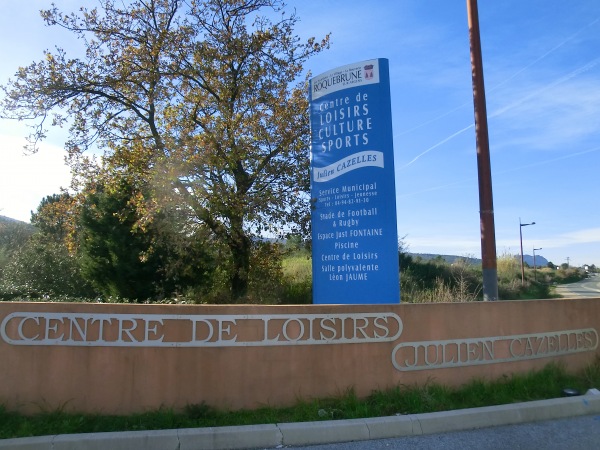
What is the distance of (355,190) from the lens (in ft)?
28.8

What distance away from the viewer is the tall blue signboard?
8516 mm

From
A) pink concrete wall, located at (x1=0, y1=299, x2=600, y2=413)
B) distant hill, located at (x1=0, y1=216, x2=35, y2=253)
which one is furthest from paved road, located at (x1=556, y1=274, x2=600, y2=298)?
distant hill, located at (x1=0, y1=216, x2=35, y2=253)

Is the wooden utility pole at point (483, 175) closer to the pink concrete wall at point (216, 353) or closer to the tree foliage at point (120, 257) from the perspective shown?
the pink concrete wall at point (216, 353)

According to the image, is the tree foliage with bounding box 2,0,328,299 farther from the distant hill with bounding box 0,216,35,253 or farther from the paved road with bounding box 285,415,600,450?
the distant hill with bounding box 0,216,35,253

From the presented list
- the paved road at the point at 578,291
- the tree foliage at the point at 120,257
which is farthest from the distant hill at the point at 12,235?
the paved road at the point at 578,291

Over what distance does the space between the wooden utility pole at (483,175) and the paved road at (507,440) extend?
3.12 meters

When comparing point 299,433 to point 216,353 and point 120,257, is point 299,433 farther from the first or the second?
point 120,257

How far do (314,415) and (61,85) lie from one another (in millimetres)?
9318

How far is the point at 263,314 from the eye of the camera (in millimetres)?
6344

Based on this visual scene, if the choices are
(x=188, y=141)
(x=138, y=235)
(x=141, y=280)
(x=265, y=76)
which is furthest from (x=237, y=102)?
(x=141, y=280)

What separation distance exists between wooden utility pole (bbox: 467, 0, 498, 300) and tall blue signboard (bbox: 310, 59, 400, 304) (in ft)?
5.39

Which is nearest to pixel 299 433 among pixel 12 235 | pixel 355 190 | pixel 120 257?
pixel 355 190

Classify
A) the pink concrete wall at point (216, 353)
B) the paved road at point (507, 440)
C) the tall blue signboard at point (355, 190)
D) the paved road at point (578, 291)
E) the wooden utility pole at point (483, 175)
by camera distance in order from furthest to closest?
the paved road at point (578, 291) < the wooden utility pole at point (483, 175) < the tall blue signboard at point (355, 190) < the pink concrete wall at point (216, 353) < the paved road at point (507, 440)

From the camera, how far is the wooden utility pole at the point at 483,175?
8.80 m
